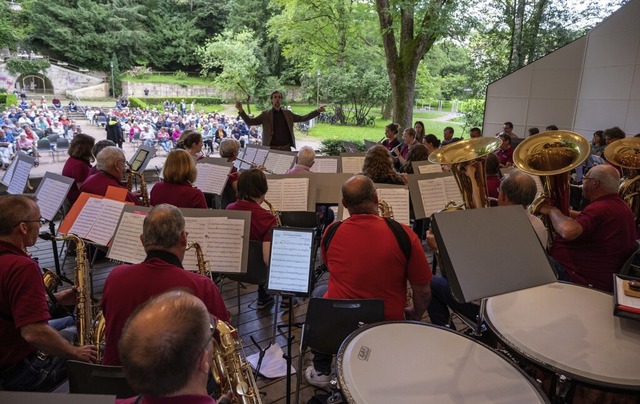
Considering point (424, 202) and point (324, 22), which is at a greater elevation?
point (324, 22)

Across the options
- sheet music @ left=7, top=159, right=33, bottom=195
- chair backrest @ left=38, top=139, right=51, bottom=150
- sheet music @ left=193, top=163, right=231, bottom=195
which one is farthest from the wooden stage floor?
chair backrest @ left=38, top=139, right=51, bottom=150

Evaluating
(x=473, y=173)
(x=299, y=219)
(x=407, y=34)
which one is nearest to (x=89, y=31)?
(x=407, y=34)

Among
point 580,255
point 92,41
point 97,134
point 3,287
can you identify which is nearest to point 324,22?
point 97,134

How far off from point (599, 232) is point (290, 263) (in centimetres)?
252

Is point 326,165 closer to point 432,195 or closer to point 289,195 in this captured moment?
point 289,195

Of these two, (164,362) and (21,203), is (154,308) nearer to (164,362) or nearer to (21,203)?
(164,362)

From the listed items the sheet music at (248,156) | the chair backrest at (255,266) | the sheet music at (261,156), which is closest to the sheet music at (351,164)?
the sheet music at (261,156)

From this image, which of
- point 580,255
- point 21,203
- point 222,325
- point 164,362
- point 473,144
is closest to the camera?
point 164,362

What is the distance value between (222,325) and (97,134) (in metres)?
21.3

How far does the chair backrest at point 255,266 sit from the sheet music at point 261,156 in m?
3.08

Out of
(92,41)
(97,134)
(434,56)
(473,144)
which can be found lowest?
(97,134)

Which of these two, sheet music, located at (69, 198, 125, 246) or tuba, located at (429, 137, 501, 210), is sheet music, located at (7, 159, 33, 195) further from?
tuba, located at (429, 137, 501, 210)

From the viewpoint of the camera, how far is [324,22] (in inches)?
606

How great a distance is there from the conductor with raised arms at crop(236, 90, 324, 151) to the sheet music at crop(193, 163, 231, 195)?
2626mm
